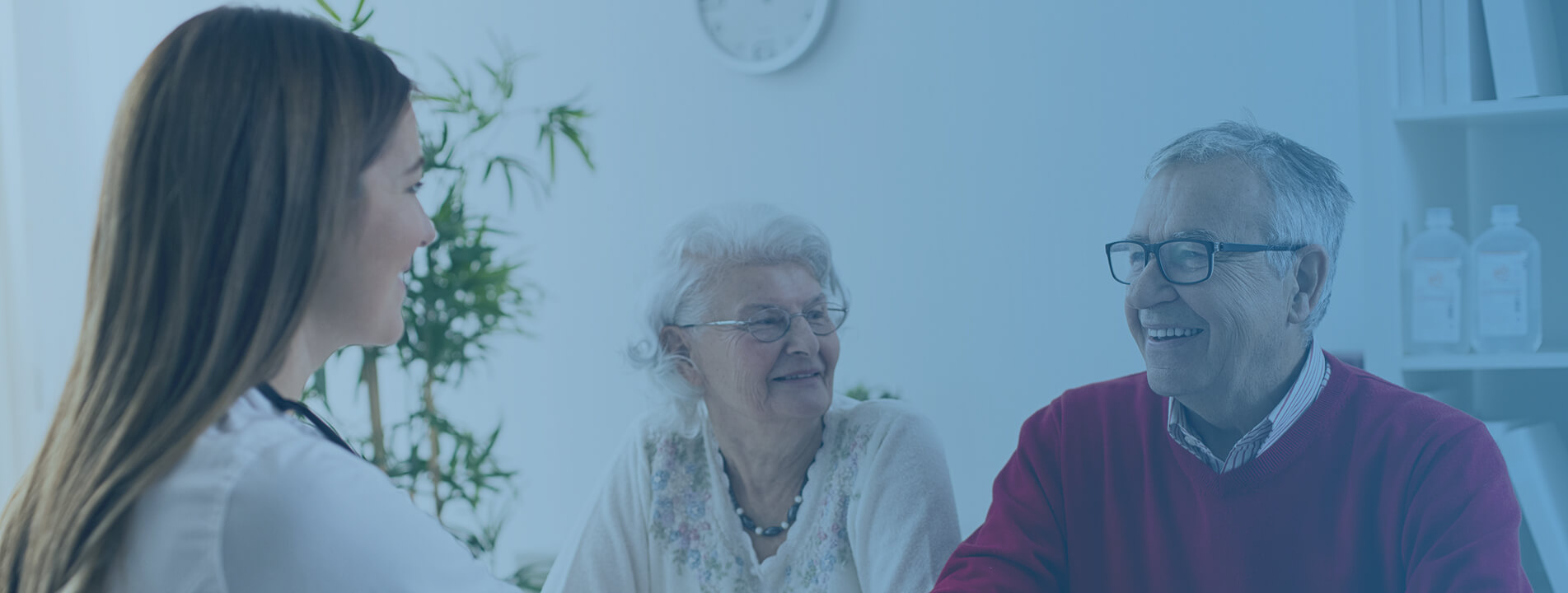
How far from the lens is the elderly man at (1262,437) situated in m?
1.04

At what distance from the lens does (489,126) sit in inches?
83.3

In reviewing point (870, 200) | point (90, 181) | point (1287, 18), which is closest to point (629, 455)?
point (870, 200)

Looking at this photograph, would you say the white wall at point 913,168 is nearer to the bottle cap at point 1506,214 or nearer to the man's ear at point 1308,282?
the man's ear at point 1308,282

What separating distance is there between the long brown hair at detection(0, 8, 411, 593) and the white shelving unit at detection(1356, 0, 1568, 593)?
1064 mm

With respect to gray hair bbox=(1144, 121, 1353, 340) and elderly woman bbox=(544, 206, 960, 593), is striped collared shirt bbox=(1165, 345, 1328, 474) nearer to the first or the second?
gray hair bbox=(1144, 121, 1353, 340)

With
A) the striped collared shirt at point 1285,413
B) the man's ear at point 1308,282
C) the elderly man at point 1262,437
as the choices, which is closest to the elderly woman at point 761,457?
the elderly man at point 1262,437

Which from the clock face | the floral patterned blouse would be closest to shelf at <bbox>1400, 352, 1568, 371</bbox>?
the floral patterned blouse

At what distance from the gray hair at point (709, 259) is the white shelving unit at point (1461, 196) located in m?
0.71

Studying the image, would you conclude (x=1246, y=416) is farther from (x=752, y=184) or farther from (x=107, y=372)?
(x=107, y=372)

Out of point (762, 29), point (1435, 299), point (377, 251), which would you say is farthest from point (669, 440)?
point (1435, 299)

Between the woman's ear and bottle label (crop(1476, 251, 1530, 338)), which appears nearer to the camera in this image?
bottle label (crop(1476, 251, 1530, 338))

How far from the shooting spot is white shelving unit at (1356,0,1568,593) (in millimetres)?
1121

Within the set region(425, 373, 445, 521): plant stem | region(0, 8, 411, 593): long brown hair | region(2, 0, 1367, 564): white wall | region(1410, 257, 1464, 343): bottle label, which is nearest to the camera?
region(0, 8, 411, 593): long brown hair

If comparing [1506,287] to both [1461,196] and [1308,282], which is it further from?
[1308,282]
